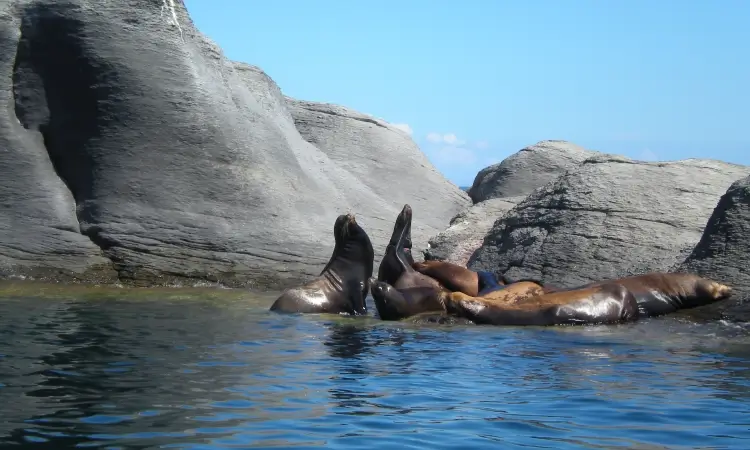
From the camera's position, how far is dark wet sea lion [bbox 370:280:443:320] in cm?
1167

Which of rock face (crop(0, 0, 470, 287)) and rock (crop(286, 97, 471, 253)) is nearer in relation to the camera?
rock face (crop(0, 0, 470, 287))

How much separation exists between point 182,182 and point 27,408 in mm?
10097

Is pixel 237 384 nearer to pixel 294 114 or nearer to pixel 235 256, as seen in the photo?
pixel 235 256

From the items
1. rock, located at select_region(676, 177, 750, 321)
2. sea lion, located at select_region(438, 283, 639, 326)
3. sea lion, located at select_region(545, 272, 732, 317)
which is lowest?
sea lion, located at select_region(438, 283, 639, 326)

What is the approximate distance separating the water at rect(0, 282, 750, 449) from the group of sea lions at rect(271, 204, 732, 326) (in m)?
0.37

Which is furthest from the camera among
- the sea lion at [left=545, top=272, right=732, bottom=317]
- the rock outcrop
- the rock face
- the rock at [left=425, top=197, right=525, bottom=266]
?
the rock outcrop

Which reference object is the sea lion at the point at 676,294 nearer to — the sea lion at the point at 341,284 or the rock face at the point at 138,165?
the sea lion at the point at 341,284

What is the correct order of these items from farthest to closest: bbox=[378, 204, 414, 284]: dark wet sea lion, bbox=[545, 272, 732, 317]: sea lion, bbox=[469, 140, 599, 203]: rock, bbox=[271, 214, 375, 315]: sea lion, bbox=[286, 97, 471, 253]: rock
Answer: bbox=[469, 140, 599, 203]: rock
bbox=[286, 97, 471, 253]: rock
bbox=[378, 204, 414, 284]: dark wet sea lion
bbox=[271, 214, 375, 315]: sea lion
bbox=[545, 272, 732, 317]: sea lion

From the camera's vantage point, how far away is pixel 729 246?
12.2 metres

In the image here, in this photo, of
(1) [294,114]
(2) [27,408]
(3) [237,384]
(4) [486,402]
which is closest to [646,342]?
(4) [486,402]

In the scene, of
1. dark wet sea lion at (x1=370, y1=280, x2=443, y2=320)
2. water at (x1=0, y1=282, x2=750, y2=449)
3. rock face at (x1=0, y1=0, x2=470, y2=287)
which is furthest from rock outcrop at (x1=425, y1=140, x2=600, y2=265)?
water at (x1=0, y1=282, x2=750, y2=449)

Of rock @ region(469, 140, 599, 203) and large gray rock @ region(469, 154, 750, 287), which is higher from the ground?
rock @ region(469, 140, 599, 203)

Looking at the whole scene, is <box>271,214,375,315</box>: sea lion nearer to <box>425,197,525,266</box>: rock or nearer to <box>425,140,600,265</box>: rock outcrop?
<box>425,197,525,266</box>: rock

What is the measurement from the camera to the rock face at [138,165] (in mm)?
15500
